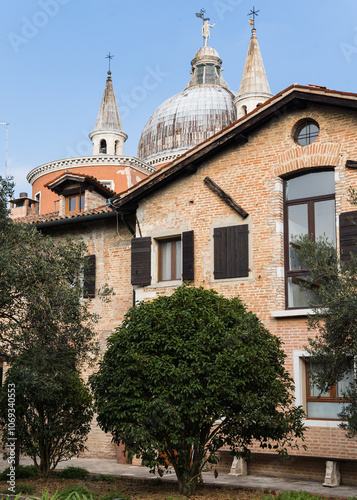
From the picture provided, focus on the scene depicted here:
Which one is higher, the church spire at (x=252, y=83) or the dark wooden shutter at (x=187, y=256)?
the church spire at (x=252, y=83)

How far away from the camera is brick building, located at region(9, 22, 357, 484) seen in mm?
15023

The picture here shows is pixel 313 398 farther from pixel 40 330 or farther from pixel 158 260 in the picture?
pixel 40 330

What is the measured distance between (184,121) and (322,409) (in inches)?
1400

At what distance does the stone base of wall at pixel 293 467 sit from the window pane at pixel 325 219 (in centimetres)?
515

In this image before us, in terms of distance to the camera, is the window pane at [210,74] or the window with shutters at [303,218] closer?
the window with shutters at [303,218]

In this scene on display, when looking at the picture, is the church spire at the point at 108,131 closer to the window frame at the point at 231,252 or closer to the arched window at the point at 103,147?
the arched window at the point at 103,147

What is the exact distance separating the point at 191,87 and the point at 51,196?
19581 mm

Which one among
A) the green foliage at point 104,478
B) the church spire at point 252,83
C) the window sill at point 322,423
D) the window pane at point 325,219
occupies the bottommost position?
the green foliage at point 104,478

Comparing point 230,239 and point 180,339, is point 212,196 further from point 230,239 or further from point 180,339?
point 180,339

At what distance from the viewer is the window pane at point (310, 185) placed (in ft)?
51.5

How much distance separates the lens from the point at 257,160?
16.6m

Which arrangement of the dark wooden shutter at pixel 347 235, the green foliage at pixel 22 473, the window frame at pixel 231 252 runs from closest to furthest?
the green foliage at pixel 22 473 < the dark wooden shutter at pixel 347 235 < the window frame at pixel 231 252

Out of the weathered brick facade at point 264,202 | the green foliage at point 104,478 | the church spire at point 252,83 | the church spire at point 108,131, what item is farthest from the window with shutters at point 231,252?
the church spire at point 108,131

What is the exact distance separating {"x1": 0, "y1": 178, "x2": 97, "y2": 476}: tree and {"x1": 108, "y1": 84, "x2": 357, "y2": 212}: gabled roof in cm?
452
